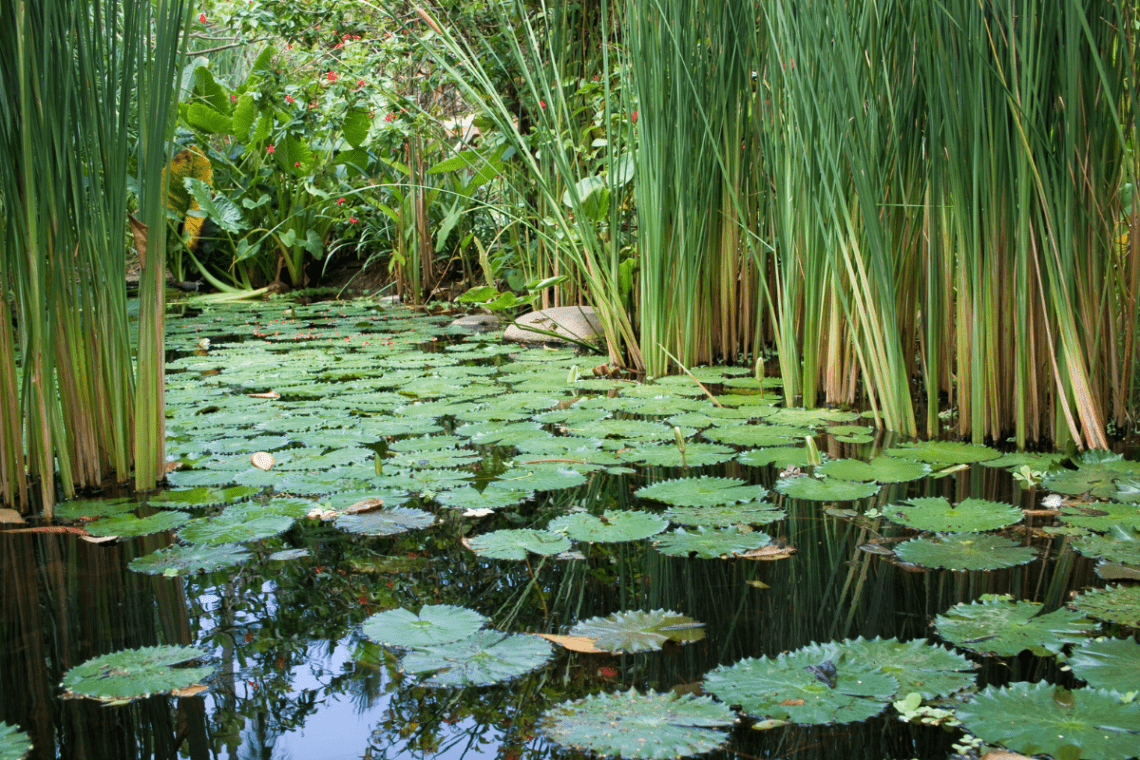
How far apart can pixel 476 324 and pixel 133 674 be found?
136 inches

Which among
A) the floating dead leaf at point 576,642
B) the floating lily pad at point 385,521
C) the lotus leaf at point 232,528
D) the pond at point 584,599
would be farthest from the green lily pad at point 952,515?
the lotus leaf at point 232,528

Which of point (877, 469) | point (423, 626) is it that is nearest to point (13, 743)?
point (423, 626)

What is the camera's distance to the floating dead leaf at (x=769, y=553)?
1.23 meters

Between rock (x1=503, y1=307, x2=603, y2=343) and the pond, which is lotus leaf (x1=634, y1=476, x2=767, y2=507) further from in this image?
rock (x1=503, y1=307, x2=603, y2=343)

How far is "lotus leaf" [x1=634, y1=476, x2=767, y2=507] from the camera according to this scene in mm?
1472

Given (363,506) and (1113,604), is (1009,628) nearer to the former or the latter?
(1113,604)

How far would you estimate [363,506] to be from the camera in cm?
147

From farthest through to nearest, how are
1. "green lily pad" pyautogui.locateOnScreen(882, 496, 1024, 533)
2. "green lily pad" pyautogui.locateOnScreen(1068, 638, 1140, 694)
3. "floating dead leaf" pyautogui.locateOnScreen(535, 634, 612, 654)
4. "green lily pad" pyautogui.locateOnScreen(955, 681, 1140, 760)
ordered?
"green lily pad" pyautogui.locateOnScreen(882, 496, 1024, 533) < "floating dead leaf" pyautogui.locateOnScreen(535, 634, 612, 654) < "green lily pad" pyautogui.locateOnScreen(1068, 638, 1140, 694) < "green lily pad" pyautogui.locateOnScreen(955, 681, 1140, 760)

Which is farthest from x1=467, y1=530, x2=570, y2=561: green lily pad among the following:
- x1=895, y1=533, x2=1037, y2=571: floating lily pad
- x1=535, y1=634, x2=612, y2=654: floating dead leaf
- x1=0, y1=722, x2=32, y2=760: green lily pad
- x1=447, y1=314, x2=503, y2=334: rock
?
x1=447, y1=314, x2=503, y2=334: rock

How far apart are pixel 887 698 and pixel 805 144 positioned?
1.33 m

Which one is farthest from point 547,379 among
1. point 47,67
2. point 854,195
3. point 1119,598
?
point 1119,598

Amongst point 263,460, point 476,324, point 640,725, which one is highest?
point 476,324

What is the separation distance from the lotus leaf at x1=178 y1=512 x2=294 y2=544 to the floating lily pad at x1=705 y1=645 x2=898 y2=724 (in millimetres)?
769

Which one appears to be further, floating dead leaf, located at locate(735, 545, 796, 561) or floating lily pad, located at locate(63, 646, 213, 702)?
floating dead leaf, located at locate(735, 545, 796, 561)
